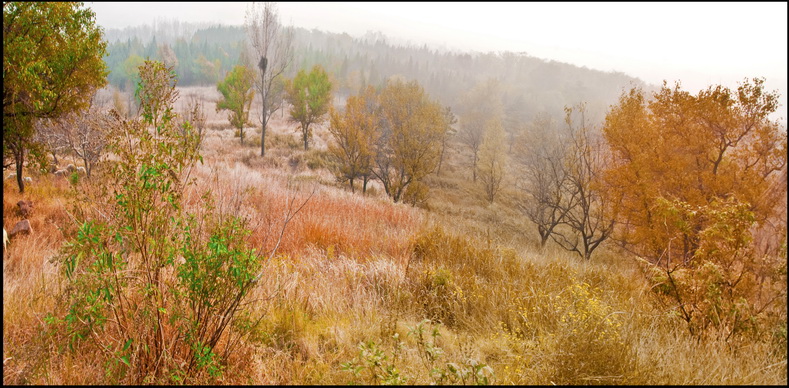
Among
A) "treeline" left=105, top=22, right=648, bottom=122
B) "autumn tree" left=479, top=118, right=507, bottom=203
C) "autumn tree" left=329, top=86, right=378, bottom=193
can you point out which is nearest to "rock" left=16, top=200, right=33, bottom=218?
"autumn tree" left=329, top=86, right=378, bottom=193

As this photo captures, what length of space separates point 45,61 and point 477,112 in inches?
1570

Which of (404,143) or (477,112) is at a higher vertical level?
(477,112)

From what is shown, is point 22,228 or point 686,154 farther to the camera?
point 686,154

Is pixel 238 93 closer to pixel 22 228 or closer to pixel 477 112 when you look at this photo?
pixel 22 228

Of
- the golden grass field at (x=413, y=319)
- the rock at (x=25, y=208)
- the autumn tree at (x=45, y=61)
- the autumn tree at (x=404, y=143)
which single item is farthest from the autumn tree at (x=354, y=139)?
the rock at (x=25, y=208)

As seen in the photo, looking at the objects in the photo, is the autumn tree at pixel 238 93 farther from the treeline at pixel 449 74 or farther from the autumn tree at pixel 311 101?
the treeline at pixel 449 74

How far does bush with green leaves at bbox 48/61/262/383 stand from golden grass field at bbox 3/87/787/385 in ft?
0.54

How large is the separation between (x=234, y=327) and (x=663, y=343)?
3591 millimetres

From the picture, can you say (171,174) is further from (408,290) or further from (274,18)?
(274,18)

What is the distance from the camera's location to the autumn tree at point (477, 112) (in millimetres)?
37875

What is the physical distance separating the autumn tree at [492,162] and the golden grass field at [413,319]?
806 inches

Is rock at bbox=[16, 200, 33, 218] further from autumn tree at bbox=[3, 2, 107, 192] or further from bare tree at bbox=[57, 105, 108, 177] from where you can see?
bare tree at bbox=[57, 105, 108, 177]

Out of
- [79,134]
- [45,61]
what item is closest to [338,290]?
[45,61]

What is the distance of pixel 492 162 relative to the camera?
26516mm
